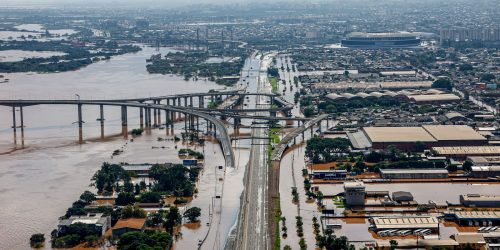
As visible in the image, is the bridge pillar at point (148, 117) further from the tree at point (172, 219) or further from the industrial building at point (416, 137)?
the tree at point (172, 219)

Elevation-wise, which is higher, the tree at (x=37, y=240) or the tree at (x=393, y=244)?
the tree at (x=393, y=244)

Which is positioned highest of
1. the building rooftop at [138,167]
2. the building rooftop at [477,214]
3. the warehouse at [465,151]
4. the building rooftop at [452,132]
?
the building rooftop at [452,132]

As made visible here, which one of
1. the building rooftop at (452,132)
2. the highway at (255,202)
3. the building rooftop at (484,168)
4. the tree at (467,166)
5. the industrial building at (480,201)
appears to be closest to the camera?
the highway at (255,202)

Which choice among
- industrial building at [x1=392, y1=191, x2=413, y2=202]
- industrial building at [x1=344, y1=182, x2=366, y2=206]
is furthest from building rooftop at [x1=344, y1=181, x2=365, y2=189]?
industrial building at [x1=392, y1=191, x2=413, y2=202]

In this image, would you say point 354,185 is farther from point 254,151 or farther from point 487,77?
point 487,77

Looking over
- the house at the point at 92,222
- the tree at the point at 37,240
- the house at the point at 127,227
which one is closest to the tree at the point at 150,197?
the house at the point at 92,222

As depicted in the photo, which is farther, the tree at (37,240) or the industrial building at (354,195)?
the industrial building at (354,195)

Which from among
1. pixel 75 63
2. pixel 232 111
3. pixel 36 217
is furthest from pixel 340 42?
pixel 36 217

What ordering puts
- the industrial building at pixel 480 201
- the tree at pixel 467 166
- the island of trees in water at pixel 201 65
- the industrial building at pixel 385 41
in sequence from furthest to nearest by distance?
the industrial building at pixel 385 41, the island of trees in water at pixel 201 65, the tree at pixel 467 166, the industrial building at pixel 480 201

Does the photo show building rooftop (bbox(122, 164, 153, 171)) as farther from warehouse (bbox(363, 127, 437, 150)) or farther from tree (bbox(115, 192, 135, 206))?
warehouse (bbox(363, 127, 437, 150))
